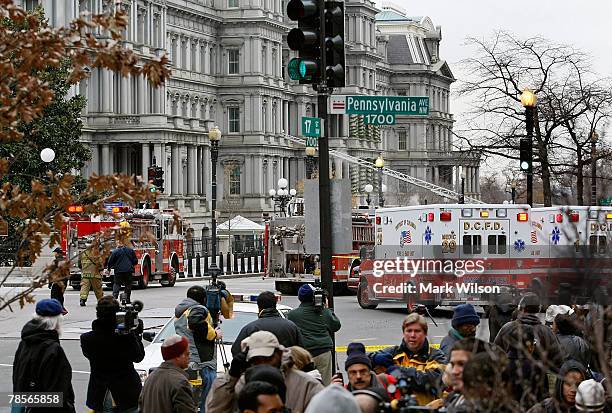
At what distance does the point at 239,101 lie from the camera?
402ft

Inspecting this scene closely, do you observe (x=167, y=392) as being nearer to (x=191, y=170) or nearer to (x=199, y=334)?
(x=199, y=334)

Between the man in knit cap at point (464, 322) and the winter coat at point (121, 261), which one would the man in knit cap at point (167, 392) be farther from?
the winter coat at point (121, 261)

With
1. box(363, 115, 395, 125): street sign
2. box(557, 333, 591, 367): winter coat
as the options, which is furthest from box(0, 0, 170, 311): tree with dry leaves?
box(363, 115, 395, 125): street sign

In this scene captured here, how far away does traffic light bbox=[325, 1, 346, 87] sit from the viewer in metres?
16.0

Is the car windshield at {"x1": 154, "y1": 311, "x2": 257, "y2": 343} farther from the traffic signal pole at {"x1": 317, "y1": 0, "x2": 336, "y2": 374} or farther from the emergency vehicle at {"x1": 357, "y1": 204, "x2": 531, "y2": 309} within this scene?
the emergency vehicle at {"x1": 357, "y1": 204, "x2": 531, "y2": 309}

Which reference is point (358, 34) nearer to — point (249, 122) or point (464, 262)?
point (249, 122)

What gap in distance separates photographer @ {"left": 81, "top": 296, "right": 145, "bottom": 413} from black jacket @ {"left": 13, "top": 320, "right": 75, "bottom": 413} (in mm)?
727

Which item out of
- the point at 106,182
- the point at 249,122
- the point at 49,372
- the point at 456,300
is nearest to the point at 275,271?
the point at 456,300

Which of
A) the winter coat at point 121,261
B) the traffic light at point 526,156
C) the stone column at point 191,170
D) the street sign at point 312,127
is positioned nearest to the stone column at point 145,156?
the stone column at point 191,170

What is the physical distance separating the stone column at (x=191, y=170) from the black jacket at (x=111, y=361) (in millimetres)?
87871

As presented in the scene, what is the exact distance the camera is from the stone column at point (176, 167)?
98875mm

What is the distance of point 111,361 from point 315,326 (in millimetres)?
3147

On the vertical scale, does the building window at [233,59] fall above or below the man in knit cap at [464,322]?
above

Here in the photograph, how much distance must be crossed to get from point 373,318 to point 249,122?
8798cm
